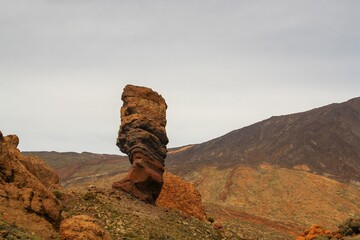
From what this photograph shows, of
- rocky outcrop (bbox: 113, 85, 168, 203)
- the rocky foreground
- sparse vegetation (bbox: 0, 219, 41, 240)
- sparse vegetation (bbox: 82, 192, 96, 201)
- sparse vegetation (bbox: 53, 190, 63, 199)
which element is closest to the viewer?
sparse vegetation (bbox: 0, 219, 41, 240)

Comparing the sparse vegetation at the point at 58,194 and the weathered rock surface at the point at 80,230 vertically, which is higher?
the sparse vegetation at the point at 58,194

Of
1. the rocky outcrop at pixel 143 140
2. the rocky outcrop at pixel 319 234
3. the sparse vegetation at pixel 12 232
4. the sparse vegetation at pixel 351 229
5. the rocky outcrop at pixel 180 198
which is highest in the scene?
the rocky outcrop at pixel 143 140

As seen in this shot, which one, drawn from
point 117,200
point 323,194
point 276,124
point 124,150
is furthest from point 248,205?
point 276,124

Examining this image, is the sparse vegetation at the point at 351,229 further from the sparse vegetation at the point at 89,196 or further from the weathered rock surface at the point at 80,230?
the weathered rock surface at the point at 80,230

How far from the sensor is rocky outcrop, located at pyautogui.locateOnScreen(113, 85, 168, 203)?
2641 cm

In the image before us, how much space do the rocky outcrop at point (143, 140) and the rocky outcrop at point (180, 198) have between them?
2768mm

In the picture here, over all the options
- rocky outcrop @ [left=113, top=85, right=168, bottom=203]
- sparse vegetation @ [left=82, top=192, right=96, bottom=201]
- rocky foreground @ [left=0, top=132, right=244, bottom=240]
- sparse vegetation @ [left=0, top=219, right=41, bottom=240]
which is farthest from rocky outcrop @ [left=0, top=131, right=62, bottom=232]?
rocky outcrop @ [left=113, top=85, right=168, bottom=203]

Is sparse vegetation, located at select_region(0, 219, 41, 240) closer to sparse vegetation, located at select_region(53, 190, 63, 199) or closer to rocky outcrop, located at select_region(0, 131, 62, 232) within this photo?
rocky outcrop, located at select_region(0, 131, 62, 232)

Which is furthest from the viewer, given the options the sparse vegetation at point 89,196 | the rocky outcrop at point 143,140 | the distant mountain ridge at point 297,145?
the distant mountain ridge at point 297,145

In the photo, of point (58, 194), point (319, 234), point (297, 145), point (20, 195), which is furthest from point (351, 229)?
point (297, 145)

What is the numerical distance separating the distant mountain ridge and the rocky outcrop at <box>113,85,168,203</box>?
60.1m

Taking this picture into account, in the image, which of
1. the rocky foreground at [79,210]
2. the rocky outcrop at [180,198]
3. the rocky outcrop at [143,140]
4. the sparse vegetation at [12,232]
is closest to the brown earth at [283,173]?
the rocky outcrop at [180,198]

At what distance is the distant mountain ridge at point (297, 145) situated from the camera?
319 ft

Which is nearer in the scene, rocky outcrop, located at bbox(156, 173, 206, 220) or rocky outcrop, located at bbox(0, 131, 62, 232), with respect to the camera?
rocky outcrop, located at bbox(0, 131, 62, 232)
